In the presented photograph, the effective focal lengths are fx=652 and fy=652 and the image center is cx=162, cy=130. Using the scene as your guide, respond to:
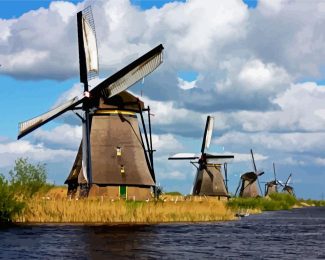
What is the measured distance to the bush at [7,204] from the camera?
98.8ft

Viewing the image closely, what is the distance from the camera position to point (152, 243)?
81.9ft

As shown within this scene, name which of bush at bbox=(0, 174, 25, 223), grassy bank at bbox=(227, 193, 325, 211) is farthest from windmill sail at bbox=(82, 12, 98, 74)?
grassy bank at bbox=(227, 193, 325, 211)

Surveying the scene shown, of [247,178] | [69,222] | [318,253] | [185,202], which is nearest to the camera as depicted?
[318,253]

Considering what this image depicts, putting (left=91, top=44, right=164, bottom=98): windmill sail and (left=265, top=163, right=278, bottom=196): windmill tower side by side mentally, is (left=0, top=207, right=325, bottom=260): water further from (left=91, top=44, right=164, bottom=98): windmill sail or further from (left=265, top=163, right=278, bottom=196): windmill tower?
(left=265, top=163, right=278, bottom=196): windmill tower

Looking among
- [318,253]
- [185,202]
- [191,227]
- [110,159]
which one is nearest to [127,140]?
[110,159]

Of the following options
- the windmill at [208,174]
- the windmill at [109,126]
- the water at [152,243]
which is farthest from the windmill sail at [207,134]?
the water at [152,243]

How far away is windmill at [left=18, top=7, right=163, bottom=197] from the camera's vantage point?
130 ft

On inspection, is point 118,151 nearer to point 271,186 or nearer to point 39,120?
point 39,120

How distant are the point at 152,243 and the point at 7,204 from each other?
29.9 ft

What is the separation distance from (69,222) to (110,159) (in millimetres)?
9166

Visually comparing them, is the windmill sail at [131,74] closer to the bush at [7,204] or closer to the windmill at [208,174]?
the bush at [7,204]

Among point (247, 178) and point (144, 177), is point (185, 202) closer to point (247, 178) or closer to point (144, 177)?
point (144, 177)

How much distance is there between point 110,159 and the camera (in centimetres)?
4144

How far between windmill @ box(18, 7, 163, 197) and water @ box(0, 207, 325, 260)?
28.0 ft
